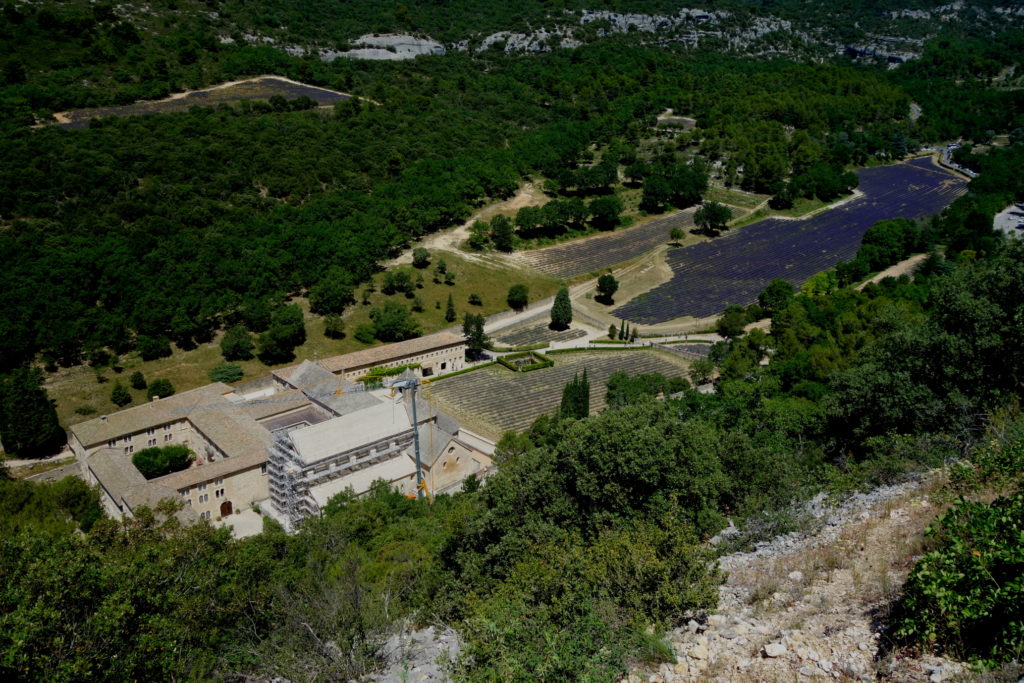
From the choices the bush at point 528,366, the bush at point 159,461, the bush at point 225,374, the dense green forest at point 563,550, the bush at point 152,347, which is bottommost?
the bush at point 528,366

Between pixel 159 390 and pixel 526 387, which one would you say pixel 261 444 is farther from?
pixel 526 387

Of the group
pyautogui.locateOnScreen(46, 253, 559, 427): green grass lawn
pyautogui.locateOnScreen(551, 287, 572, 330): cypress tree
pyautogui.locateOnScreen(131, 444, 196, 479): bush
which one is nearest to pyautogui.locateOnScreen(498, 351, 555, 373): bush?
pyautogui.locateOnScreen(551, 287, 572, 330): cypress tree

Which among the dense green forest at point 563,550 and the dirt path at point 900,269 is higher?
the dense green forest at point 563,550

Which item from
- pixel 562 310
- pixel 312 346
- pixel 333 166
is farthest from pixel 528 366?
pixel 333 166

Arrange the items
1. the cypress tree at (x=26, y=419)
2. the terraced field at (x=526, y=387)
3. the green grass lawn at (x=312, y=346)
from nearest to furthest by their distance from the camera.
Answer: the cypress tree at (x=26, y=419), the green grass lawn at (x=312, y=346), the terraced field at (x=526, y=387)

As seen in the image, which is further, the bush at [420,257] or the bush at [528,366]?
the bush at [420,257]

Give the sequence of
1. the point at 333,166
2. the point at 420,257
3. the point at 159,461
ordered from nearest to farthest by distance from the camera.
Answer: the point at 159,461 < the point at 420,257 < the point at 333,166

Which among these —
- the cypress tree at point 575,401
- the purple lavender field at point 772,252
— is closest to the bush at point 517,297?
the purple lavender field at point 772,252

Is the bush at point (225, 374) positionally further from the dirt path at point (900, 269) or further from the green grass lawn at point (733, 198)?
the green grass lawn at point (733, 198)

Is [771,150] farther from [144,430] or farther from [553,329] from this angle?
[144,430]
